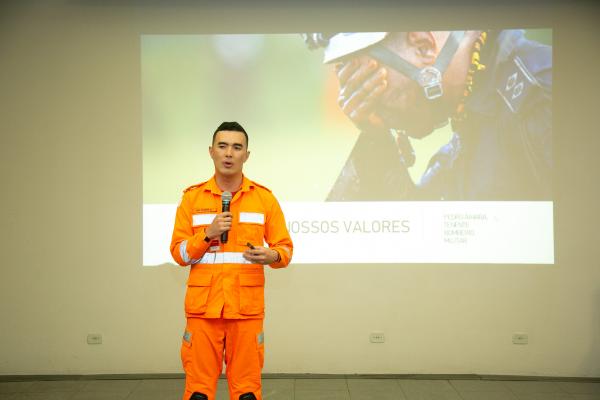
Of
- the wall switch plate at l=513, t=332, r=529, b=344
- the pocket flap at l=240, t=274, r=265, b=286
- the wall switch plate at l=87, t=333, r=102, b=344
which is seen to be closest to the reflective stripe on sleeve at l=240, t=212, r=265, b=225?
the pocket flap at l=240, t=274, r=265, b=286

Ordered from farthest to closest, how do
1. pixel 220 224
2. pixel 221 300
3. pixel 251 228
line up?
1. pixel 251 228
2. pixel 221 300
3. pixel 220 224

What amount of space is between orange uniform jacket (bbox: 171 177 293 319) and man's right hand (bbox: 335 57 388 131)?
1.81 metres

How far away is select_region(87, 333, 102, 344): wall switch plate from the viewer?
4316mm

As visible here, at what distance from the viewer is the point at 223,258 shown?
2.53 meters

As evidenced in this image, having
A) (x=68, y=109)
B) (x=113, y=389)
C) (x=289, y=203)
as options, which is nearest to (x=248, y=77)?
(x=289, y=203)

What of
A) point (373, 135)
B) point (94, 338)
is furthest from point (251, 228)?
point (94, 338)

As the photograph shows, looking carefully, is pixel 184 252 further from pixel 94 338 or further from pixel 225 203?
pixel 94 338

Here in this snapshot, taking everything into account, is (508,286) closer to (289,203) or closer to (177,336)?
(289,203)

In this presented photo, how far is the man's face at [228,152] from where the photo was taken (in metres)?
2.54

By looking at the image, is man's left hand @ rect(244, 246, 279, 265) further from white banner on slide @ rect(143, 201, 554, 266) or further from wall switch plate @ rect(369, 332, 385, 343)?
wall switch plate @ rect(369, 332, 385, 343)

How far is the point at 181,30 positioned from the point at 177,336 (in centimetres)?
236

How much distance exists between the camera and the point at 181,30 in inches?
170

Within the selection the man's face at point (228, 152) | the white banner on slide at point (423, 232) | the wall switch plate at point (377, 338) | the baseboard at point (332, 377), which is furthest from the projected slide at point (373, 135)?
the man's face at point (228, 152)

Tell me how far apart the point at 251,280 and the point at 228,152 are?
59 centimetres
